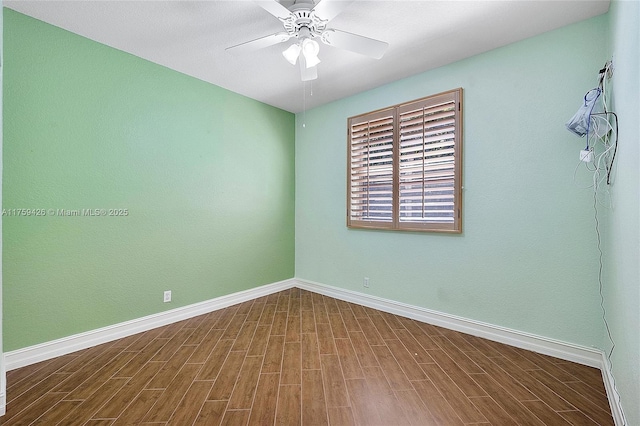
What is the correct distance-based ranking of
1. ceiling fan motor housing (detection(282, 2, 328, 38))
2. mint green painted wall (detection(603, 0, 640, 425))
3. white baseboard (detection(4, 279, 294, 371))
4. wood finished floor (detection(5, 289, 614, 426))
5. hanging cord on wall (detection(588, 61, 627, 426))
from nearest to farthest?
1. mint green painted wall (detection(603, 0, 640, 425))
2. wood finished floor (detection(5, 289, 614, 426))
3. hanging cord on wall (detection(588, 61, 627, 426))
4. ceiling fan motor housing (detection(282, 2, 328, 38))
5. white baseboard (detection(4, 279, 294, 371))

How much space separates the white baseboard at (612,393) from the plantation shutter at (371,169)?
2.05 meters

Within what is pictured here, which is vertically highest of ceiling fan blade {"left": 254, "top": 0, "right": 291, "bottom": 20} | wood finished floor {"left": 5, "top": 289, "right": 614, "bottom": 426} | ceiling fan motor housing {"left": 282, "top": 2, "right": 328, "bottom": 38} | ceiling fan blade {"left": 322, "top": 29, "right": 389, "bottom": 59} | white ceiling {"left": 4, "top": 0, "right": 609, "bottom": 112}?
white ceiling {"left": 4, "top": 0, "right": 609, "bottom": 112}

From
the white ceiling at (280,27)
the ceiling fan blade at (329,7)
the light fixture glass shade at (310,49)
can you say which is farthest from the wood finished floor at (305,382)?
the white ceiling at (280,27)

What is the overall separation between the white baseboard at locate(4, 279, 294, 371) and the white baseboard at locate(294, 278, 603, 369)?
1436 mm

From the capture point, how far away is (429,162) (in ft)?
9.77

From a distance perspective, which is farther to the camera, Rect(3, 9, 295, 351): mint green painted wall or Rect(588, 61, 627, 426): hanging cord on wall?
Rect(3, 9, 295, 351): mint green painted wall

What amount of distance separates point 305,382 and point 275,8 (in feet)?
8.17

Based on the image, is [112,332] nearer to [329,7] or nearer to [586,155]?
[329,7]

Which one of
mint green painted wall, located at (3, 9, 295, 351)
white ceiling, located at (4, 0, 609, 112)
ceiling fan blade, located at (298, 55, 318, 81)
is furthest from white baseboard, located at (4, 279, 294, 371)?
ceiling fan blade, located at (298, 55, 318, 81)

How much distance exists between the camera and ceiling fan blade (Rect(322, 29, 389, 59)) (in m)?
2.02

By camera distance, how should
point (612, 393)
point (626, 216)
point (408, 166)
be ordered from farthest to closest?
point (408, 166) < point (612, 393) < point (626, 216)

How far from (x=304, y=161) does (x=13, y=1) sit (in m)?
3.09

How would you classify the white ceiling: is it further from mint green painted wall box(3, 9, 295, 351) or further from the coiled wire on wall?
the coiled wire on wall

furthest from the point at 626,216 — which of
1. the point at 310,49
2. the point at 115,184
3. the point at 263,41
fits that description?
the point at 115,184
